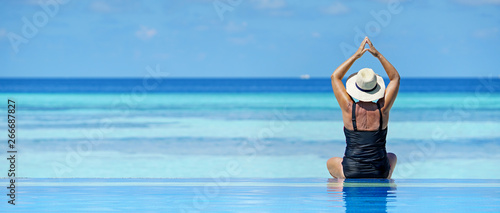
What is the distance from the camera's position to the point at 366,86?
18.2 ft

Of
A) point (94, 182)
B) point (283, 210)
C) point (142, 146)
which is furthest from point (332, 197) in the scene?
point (142, 146)

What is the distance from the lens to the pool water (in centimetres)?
486

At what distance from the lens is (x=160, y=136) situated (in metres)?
13.8

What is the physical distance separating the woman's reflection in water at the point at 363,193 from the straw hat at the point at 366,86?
27.6 inches

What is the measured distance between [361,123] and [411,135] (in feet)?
30.1

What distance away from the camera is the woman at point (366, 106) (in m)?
5.58

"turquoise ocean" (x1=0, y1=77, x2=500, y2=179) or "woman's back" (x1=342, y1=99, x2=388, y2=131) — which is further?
"turquoise ocean" (x1=0, y1=77, x2=500, y2=179)

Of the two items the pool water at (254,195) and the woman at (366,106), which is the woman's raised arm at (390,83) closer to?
the woman at (366,106)

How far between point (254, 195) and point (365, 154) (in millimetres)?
998
